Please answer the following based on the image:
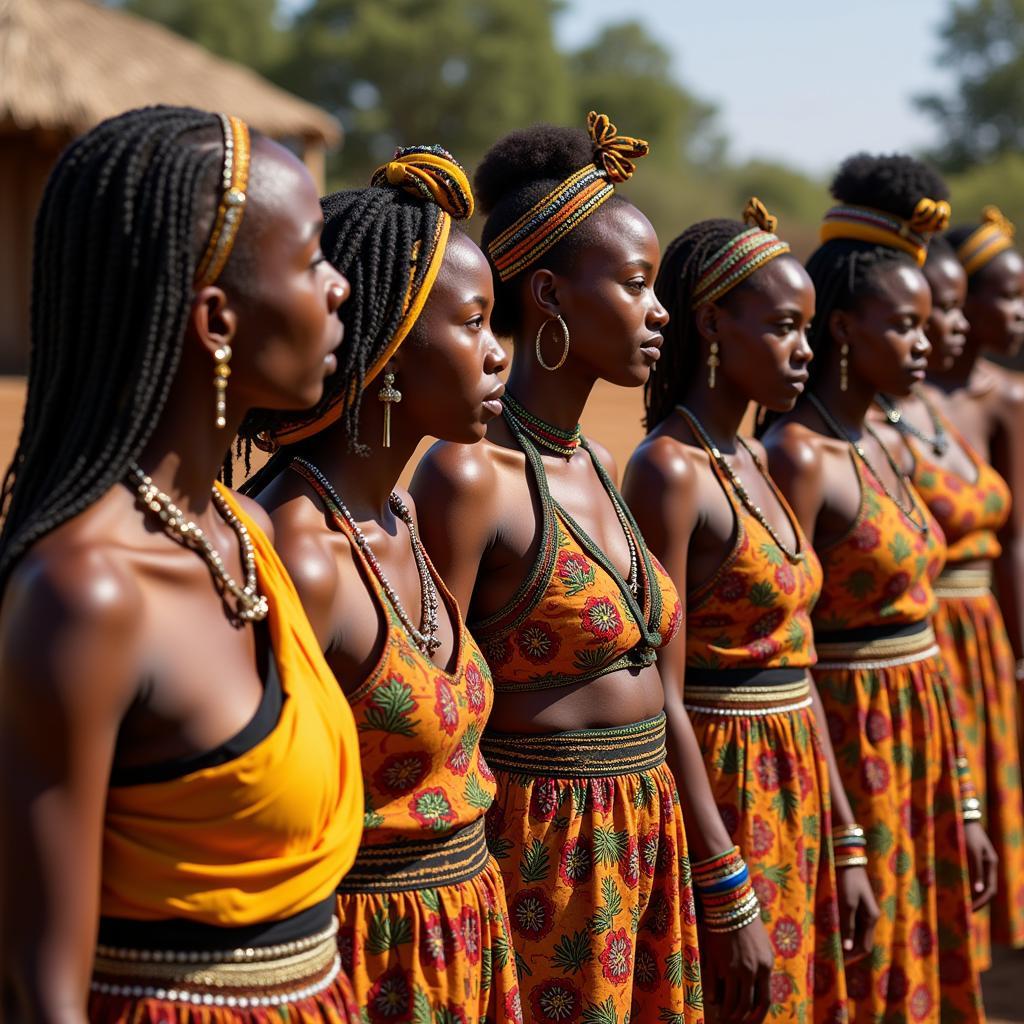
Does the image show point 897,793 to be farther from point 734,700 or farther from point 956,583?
point 956,583

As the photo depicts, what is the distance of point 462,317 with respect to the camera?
9.09 feet

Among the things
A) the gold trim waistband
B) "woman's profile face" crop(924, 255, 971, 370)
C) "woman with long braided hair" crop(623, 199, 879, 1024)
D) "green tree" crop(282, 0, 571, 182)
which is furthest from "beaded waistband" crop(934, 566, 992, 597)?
"green tree" crop(282, 0, 571, 182)

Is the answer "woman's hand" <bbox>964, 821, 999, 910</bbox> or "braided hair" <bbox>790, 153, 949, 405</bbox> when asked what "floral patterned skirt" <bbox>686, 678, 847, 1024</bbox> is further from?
"braided hair" <bbox>790, 153, 949, 405</bbox>

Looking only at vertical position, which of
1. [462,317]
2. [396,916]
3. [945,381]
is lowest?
[396,916]

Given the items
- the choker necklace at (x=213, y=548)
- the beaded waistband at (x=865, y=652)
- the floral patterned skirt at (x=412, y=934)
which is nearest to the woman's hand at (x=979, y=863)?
the beaded waistband at (x=865, y=652)

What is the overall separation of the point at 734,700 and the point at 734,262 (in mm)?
1140

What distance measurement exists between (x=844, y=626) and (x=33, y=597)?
3023 millimetres

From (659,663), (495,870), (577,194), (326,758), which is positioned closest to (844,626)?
(659,663)

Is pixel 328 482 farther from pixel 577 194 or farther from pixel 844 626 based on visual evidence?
pixel 844 626

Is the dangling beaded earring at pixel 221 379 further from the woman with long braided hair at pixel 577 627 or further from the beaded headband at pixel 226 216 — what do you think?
the woman with long braided hair at pixel 577 627

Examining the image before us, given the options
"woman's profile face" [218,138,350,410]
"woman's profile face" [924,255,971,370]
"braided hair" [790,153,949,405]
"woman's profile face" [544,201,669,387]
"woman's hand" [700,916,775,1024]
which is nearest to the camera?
"woman's profile face" [218,138,350,410]

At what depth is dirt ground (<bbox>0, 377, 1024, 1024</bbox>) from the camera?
19.2 feet

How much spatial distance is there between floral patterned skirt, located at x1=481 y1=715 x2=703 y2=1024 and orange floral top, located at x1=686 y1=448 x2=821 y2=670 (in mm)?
591

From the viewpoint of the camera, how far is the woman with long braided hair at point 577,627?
10.2 ft
